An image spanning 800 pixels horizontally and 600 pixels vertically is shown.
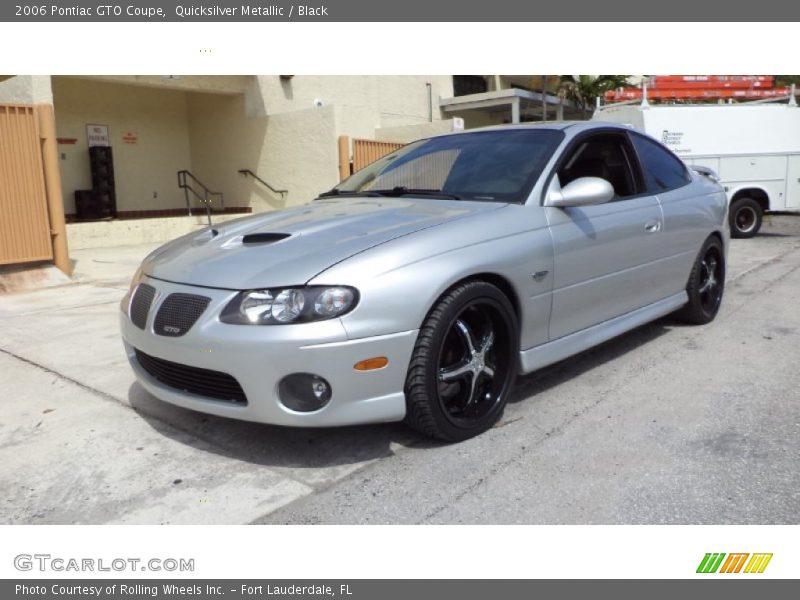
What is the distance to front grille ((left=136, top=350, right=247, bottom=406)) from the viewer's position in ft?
9.44

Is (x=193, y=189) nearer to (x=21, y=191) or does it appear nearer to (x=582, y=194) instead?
(x=21, y=191)

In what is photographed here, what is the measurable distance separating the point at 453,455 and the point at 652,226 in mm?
2226

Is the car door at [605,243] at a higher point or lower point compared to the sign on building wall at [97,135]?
lower

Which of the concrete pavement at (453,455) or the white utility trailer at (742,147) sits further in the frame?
the white utility trailer at (742,147)

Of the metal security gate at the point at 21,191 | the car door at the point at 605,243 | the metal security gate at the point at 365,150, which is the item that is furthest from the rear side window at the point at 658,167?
the metal security gate at the point at 365,150

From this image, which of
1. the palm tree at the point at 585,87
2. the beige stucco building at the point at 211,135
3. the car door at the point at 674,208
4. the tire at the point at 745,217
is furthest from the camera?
the palm tree at the point at 585,87

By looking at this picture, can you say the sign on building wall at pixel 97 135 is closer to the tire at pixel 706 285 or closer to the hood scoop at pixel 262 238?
the hood scoop at pixel 262 238

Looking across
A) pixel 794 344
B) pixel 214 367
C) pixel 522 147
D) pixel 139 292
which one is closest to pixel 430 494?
pixel 214 367

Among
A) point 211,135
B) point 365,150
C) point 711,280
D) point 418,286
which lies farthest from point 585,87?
point 418,286

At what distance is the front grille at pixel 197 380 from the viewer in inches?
113

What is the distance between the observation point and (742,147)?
39.6 ft

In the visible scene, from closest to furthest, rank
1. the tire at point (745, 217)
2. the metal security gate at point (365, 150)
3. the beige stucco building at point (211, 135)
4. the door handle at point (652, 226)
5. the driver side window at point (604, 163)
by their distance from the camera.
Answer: the driver side window at point (604, 163) → the door handle at point (652, 226) → the tire at point (745, 217) → the metal security gate at point (365, 150) → the beige stucco building at point (211, 135)

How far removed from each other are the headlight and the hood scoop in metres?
0.50

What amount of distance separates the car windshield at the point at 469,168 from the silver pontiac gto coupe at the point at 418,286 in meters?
0.01
